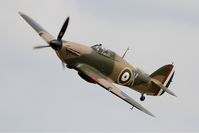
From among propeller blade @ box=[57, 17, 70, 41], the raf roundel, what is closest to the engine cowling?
propeller blade @ box=[57, 17, 70, 41]

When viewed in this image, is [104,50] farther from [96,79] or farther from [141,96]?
[141,96]

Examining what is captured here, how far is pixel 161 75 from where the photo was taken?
Answer: 4494 cm

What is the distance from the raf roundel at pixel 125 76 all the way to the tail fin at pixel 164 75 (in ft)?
10.0

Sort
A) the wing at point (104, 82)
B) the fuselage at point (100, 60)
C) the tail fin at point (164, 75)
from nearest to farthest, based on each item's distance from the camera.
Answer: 1. the wing at point (104, 82)
2. the fuselage at point (100, 60)
3. the tail fin at point (164, 75)

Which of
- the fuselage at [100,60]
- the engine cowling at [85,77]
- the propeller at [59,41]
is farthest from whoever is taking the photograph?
the engine cowling at [85,77]

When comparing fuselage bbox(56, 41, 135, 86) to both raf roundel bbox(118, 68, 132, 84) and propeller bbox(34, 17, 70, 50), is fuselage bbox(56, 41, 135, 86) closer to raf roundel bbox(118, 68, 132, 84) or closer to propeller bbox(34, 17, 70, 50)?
raf roundel bbox(118, 68, 132, 84)

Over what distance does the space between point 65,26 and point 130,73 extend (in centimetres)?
573

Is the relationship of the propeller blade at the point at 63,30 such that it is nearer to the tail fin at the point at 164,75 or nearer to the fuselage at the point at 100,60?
the fuselage at the point at 100,60

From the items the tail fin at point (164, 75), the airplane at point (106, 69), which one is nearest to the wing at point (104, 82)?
the airplane at point (106, 69)

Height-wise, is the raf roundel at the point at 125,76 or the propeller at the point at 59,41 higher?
the propeller at the point at 59,41

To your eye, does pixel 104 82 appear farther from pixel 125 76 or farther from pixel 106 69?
pixel 125 76

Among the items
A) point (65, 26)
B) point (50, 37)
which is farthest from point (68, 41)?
point (50, 37)

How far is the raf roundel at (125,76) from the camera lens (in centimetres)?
4150

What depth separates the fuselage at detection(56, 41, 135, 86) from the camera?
38.8 metres
